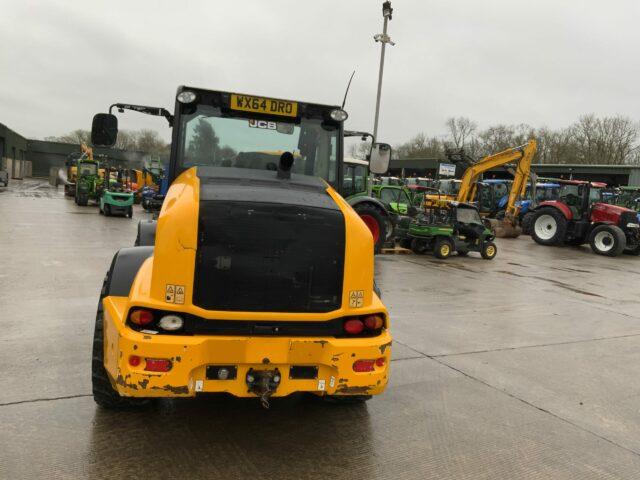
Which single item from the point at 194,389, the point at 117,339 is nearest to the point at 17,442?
the point at 117,339

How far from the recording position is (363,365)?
307cm

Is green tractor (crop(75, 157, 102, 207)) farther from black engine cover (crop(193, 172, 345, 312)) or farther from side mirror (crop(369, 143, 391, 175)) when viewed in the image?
black engine cover (crop(193, 172, 345, 312))

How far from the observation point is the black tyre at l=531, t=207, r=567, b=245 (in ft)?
63.5

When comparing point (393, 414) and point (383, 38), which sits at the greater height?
point (383, 38)

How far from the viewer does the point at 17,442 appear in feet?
10.1

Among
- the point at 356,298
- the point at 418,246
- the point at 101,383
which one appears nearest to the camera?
the point at 356,298

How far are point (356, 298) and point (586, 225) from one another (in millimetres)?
18970

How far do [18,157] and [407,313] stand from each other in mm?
59841

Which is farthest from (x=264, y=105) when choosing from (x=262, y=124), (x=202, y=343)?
(x=202, y=343)

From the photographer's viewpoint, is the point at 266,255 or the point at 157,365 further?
the point at 266,255

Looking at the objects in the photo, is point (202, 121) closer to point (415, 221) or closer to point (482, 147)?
point (415, 221)

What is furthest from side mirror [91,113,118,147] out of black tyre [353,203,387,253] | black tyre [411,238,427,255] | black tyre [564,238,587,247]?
black tyre [564,238,587,247]

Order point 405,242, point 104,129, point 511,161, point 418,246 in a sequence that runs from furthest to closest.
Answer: point 511,161 < point 405,242 < point 418,246 < point 104,129

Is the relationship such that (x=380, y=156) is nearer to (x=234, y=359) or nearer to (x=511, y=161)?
(x=234, y=359)
